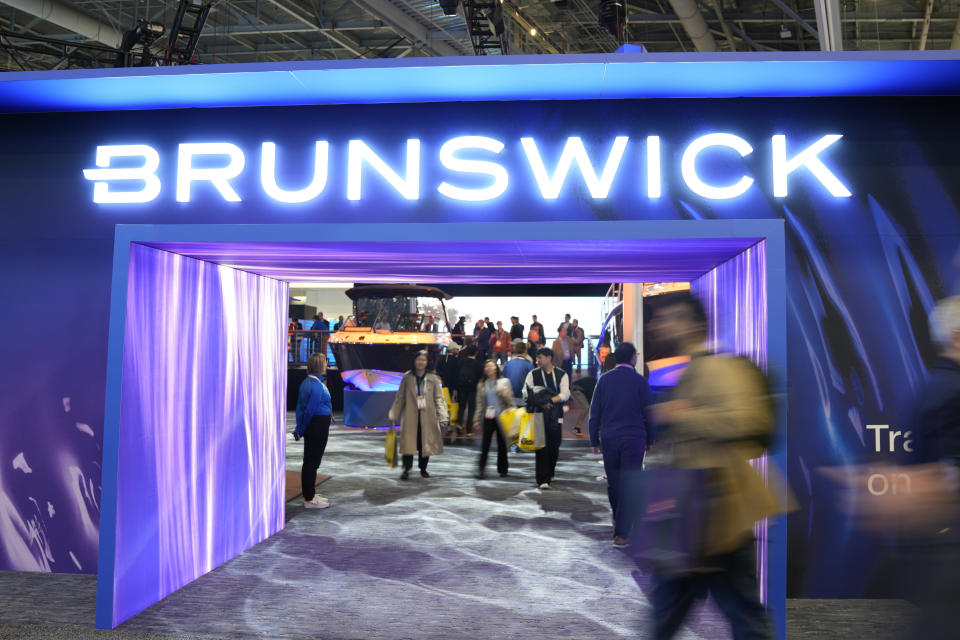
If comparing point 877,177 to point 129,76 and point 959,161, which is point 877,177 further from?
point 129,76

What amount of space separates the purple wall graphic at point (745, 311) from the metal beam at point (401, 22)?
8.68 m

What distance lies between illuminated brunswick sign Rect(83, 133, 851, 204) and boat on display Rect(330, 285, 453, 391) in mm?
9080

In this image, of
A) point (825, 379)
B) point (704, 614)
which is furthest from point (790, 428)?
point (704, 614)

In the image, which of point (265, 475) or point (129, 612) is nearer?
point (129, 612)

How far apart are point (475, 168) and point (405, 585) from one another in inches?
111

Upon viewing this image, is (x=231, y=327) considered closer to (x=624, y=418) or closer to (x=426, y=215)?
(x=426, y=215)

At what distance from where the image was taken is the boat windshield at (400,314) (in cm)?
1554

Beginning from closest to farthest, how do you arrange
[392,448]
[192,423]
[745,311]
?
[745,311] → [192,423] → [392,448]

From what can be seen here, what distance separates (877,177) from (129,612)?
537 cm

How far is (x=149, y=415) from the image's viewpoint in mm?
4652

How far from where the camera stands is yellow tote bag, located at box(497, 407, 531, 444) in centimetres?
776

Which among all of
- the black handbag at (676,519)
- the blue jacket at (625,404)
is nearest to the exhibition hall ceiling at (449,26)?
the blue jacket at (625,404)

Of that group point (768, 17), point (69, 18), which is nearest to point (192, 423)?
point (69, 18)

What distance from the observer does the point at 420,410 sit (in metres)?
8.27
